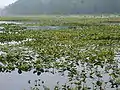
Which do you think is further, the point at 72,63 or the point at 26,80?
the point at 72,63

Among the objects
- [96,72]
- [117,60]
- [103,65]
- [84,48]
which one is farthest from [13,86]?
[84,48]

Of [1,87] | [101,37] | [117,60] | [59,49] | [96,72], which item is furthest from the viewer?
[101,37]

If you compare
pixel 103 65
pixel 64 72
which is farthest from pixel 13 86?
pixel 103 65

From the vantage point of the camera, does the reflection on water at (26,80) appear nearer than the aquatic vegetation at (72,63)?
Yes

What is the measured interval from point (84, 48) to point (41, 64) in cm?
751

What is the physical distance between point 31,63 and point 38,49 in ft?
18.6

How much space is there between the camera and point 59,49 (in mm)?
26531

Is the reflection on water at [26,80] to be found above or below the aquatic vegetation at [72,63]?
below

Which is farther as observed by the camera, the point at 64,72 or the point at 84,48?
the point at 84,48

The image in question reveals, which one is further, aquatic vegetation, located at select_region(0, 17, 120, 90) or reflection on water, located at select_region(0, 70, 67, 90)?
aquatic vegetation, located at select_region(0, 17, 120, 90)

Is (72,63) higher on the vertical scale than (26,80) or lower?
higher

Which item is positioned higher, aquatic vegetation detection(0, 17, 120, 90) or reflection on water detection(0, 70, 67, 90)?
aquatic vegetation detection(0, 17, 120, 90)

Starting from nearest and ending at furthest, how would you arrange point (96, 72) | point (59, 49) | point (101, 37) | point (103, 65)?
point (96, 72), point (103, 65), point (59, 49), point (101, 37)

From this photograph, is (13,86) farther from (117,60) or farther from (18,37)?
(18,37)
